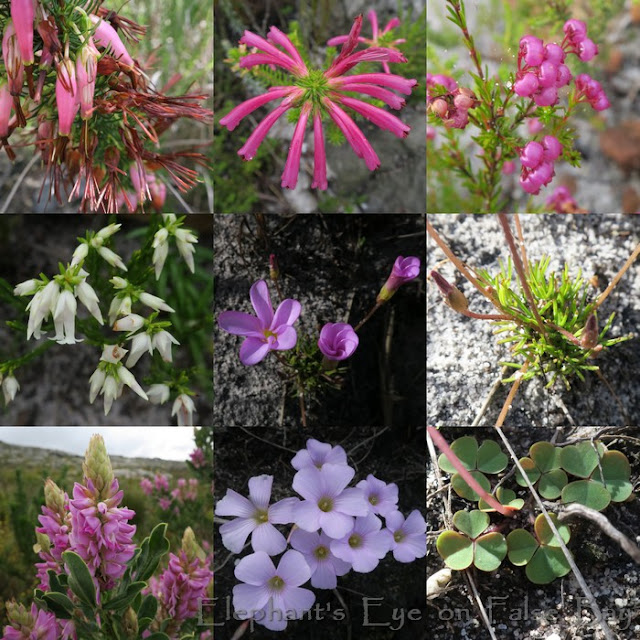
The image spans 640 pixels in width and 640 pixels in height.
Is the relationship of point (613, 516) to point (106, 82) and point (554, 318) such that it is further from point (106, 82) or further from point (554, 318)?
point (106, 82)

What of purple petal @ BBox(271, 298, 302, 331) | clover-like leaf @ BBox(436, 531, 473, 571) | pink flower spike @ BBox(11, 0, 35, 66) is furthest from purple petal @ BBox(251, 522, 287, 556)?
pink flower spike @ BBox(11, 0, 35, 66)

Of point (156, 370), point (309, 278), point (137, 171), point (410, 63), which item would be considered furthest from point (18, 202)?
point (410, 63)

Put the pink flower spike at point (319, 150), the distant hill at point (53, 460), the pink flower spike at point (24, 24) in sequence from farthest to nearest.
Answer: the distant hill at point (53, 460) < the pink flower spike at point (319, 150) < the pink flower spike at point (24, 24)

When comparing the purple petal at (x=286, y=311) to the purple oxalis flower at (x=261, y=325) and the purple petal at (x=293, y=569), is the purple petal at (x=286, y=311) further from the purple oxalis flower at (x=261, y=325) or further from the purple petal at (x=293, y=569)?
the purple petal at (x=293, y=569)

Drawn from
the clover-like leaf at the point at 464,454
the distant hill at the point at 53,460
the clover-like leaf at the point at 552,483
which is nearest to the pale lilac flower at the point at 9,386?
the distant hill at the point at 53,460

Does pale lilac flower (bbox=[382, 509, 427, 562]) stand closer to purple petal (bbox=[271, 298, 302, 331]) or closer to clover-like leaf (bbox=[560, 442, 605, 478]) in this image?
clover-like leaf (bbox=[560, 442, 605, 478])

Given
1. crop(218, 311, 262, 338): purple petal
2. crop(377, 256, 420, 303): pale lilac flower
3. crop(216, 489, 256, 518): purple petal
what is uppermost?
crop(377, 256, 420, 303): pale lilac flower
